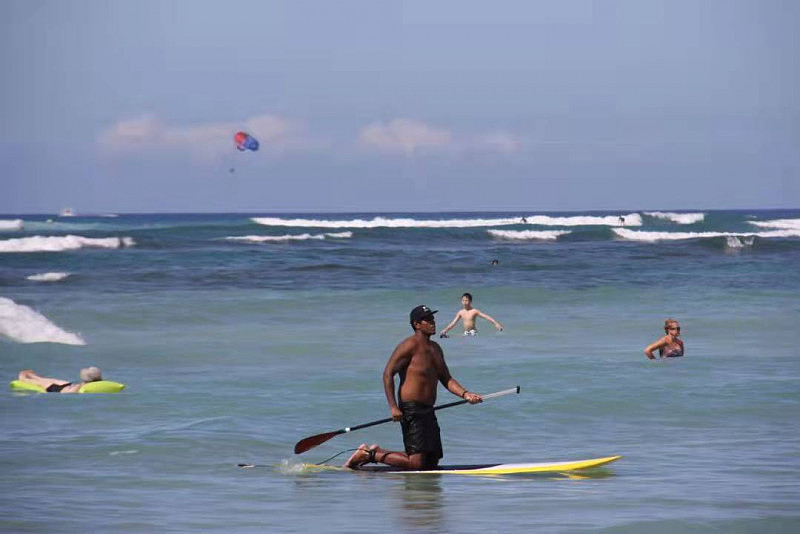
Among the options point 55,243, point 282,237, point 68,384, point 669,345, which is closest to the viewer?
point 68,384

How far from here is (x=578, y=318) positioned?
2936 centimetres

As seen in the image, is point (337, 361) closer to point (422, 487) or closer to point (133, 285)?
point (422, 487)

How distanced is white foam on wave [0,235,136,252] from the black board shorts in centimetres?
4802

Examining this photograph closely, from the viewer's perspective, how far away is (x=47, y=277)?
1651 inches

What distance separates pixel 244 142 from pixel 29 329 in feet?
89.3

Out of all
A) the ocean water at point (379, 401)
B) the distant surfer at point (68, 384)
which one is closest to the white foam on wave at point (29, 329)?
the ocean water at point (379, 401)

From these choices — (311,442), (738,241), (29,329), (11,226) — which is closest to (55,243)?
(738,241)

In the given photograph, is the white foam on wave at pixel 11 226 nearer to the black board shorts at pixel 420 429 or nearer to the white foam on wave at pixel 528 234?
the white foam on wave at pixel 528 234

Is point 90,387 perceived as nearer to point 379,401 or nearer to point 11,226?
point 379,401

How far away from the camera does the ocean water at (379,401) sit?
9594 millimetres

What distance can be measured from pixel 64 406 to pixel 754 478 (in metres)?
8.80

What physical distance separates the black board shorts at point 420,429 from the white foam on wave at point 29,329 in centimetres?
1478

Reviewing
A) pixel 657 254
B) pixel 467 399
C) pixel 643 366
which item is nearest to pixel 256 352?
pixel 643 366

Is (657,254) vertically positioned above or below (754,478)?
above
